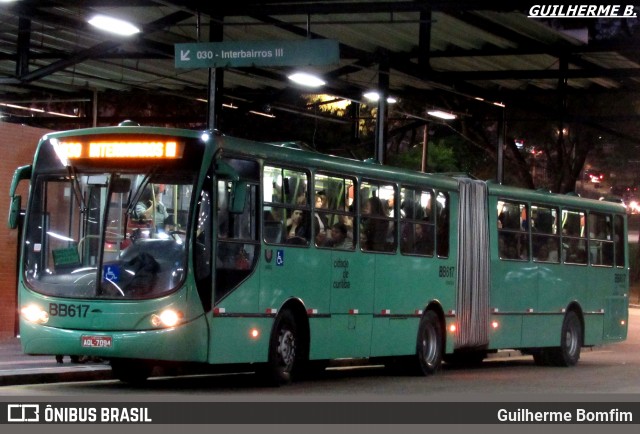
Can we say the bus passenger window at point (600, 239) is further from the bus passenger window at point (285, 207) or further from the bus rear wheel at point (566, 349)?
the bus passenger window at point (285, 207)

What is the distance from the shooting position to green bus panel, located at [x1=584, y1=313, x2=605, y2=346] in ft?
84.3

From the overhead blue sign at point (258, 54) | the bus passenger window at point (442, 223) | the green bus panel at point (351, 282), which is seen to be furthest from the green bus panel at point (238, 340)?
the bus passenger window at point (442, 223)

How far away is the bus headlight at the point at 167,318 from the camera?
14.7 metres

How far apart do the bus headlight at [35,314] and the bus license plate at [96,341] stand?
68 cm

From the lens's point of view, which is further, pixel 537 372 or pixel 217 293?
pixel 537 372

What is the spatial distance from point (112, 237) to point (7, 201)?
9337mm

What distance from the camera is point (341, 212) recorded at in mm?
18000

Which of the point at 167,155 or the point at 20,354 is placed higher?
the point at 167,155

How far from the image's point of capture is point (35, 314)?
15.3 m

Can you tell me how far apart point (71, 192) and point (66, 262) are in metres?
0.88

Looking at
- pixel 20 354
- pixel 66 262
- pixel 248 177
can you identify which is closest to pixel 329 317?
pixel 248 177

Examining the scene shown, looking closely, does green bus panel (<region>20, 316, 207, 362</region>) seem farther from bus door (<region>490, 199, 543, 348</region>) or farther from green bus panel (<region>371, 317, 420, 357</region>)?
bus door (<region>490, 199, 543, 348</region>)

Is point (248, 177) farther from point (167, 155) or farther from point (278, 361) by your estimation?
point (278, 361)
